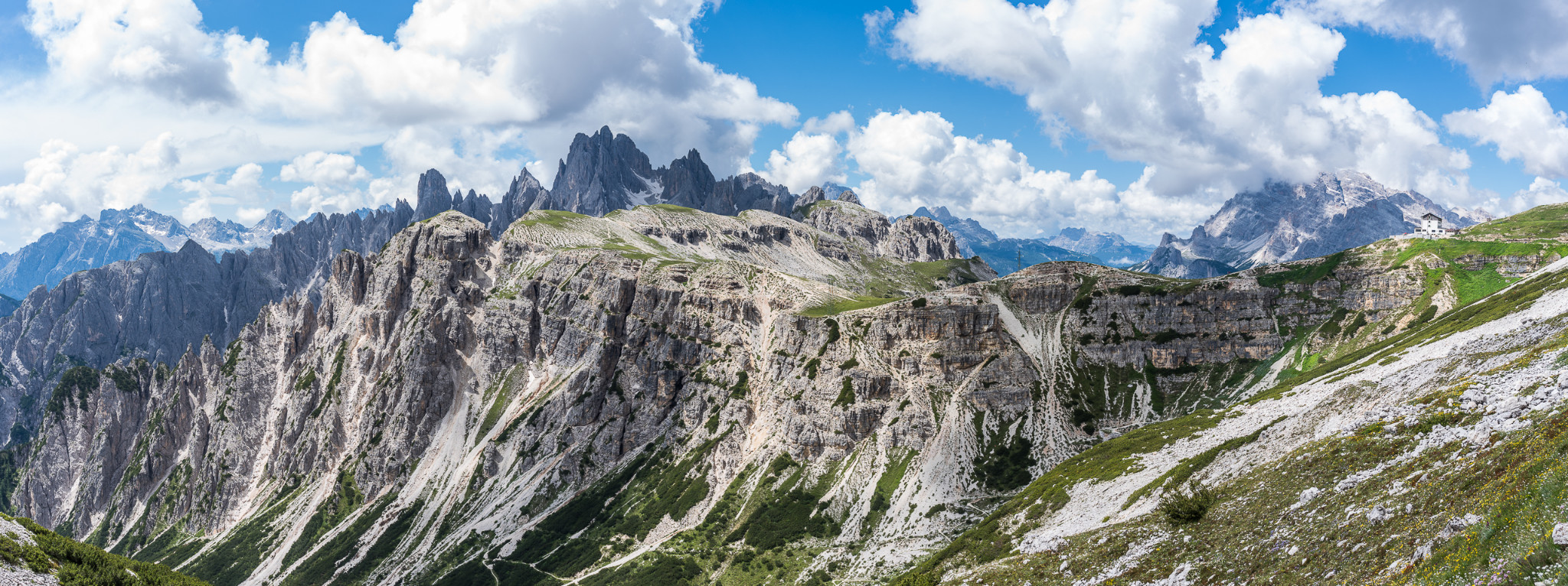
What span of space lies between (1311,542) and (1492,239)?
243542 millimetres

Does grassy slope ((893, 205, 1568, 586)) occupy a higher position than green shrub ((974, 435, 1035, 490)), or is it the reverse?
grassy slope ((893, 205, 1568, 586))

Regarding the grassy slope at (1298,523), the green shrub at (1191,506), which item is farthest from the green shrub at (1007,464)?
the green shrub at (1191,506)

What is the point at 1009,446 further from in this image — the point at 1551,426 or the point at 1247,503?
the point at 1551,426

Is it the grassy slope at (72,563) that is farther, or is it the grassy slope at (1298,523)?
the grassy slope at (72,563)

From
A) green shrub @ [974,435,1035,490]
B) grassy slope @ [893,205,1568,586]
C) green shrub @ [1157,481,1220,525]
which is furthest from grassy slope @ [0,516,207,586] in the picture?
green shrub @ [974,435,1035,490]

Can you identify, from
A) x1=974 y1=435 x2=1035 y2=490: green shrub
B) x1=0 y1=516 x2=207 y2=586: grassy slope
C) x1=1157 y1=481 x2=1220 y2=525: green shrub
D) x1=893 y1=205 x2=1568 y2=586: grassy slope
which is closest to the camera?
x1=893 y1=205 x2=1568 y2=586: grassy slope

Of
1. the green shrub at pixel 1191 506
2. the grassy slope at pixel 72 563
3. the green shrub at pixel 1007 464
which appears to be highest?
the grassy slope at pixel 72 563

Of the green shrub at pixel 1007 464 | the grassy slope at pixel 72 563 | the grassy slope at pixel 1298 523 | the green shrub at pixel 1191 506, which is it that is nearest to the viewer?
the grassy slope at pixel 1298 523

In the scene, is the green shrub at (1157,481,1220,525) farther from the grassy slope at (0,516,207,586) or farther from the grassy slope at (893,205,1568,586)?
the grassy slope at (0,516,207,586)

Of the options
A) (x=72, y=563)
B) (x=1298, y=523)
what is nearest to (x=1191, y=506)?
(x=1298, y=523)

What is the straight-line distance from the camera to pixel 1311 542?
36.0 metres

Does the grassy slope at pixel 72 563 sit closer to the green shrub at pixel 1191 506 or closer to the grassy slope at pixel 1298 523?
the grassy slope at pixel 1298 523

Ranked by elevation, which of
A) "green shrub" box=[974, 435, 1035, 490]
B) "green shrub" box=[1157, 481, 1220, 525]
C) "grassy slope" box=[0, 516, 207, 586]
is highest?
"grassy slope" box=[0, 516, 207, 586]

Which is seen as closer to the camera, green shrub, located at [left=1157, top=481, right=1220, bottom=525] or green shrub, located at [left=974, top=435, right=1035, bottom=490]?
green shrub, located at [left=1157, top=481, right=1220, bottom=525]
